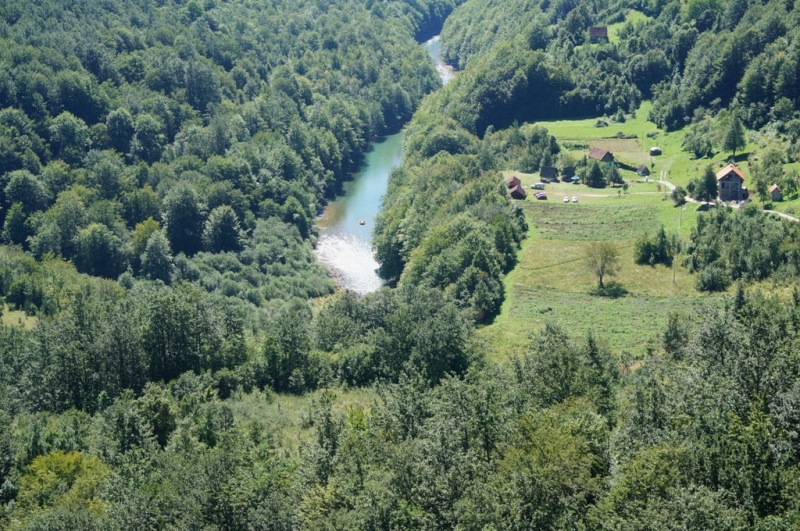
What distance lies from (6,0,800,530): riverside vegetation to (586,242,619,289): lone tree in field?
2471 millimetres

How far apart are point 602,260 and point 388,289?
2286 centimetres

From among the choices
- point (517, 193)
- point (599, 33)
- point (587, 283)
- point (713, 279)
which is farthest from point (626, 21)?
point (713, 279)

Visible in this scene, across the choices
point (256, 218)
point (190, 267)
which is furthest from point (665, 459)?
point (256, 218)

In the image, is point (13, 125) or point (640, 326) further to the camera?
point (13, 125)

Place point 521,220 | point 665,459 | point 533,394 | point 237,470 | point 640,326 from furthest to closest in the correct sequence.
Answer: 1. point 521,220
2. point 640,326
3. point 533,394
4. point 237,470
5. point 665,459

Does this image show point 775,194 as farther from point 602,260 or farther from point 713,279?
point 602,260

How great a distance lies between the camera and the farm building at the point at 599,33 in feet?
541

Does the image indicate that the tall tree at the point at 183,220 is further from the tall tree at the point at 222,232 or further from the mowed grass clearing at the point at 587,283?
the mowed grass clearing at the point at 587,283

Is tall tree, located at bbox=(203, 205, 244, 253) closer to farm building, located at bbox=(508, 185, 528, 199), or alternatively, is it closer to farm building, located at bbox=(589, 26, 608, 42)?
farm building, located at bbox=(508, 185, 528, 199)

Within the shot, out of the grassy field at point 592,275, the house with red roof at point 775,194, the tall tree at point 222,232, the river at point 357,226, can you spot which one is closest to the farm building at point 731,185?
the grassy field at point 592,275

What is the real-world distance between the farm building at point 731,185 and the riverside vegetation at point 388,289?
4.10 meters

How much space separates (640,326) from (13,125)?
3549 inches

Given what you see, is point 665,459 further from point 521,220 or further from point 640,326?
point 521,220

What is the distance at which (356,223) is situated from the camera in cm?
13388
